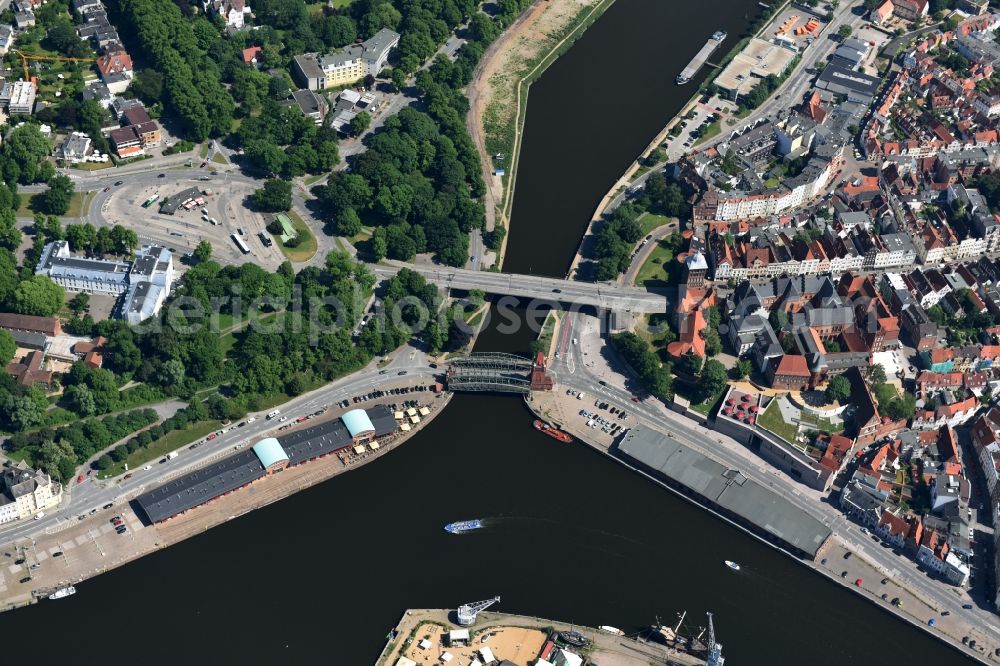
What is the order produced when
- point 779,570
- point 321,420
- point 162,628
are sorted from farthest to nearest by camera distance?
point 321,420 → point 779,570 → point 162,628

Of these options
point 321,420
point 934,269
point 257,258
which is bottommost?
point 321,420

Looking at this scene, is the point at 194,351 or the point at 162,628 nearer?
the point at 162,628

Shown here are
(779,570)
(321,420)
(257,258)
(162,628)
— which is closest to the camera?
(162,628)

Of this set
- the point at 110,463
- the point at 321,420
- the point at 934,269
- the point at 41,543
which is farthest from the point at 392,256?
the point at 934,269

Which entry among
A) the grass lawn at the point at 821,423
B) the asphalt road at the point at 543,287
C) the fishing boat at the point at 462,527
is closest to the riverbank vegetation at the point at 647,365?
the asphalt road at the point at 543,287

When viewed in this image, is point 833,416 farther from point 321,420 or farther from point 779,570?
point 321,420

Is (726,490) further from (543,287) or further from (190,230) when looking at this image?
(190,230)

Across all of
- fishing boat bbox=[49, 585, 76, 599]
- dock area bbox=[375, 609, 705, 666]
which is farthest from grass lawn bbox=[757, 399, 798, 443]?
fishing boat bbox=[49, 585, 76, 599]

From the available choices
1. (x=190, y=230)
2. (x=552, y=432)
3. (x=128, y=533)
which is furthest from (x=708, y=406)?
(x=190, y=230)
